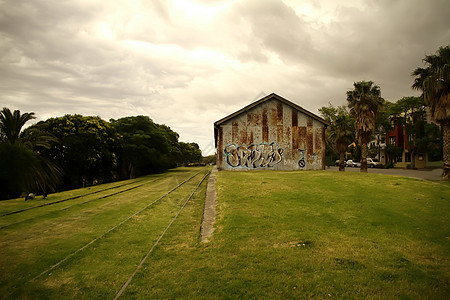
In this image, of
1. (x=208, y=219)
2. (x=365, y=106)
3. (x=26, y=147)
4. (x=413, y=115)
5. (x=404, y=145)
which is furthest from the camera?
(x=404, y=145)

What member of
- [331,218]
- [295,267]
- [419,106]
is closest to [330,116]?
[419,106]

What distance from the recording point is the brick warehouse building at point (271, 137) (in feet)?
81.5

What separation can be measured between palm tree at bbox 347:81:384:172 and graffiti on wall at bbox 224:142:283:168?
1068cm

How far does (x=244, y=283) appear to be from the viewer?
4.52m

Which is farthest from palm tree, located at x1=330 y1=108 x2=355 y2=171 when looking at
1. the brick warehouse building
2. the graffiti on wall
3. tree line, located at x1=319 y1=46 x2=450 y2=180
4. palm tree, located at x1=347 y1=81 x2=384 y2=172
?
the graffiti on wall

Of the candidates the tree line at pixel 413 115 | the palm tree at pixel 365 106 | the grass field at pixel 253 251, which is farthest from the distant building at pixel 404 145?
the grass field at pixel 253 251

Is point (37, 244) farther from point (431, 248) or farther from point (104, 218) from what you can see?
point (431, 248)

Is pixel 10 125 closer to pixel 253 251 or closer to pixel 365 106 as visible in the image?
pixel 253 251

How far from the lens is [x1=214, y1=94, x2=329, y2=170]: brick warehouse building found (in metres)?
24.8

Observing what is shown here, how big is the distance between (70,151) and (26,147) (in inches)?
332

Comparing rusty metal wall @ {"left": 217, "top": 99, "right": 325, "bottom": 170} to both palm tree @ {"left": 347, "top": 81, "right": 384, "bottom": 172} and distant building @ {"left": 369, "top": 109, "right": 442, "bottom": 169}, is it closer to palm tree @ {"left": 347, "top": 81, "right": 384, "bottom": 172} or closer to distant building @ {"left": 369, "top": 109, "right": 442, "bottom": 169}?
palm tree @ {"left": 347, "top": 81, "right": 384, "bottom": 172}

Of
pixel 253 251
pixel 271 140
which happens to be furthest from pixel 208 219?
pixel 271 140

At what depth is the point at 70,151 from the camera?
28609 mm

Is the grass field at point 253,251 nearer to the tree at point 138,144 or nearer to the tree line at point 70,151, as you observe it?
the tree line at point 70,151
